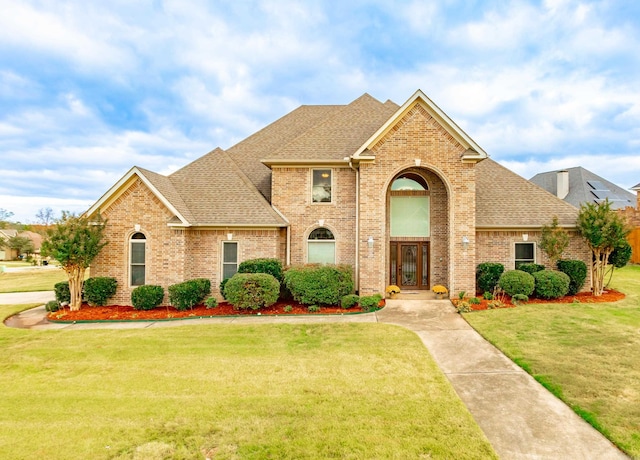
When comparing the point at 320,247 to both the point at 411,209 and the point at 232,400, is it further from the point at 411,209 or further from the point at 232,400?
the point at 232,400

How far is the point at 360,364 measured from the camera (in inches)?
287

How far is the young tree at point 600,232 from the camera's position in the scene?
13.4 m

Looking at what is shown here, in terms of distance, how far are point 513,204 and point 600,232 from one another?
336cm

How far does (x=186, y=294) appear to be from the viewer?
499 inches

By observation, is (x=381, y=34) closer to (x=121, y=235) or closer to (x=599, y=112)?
(x=121, y=235)

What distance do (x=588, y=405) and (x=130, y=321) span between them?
12795mm

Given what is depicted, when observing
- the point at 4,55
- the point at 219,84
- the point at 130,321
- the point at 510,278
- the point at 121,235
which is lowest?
the point at 130,321

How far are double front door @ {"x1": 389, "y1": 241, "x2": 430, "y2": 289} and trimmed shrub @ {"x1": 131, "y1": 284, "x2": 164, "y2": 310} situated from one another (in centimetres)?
1002

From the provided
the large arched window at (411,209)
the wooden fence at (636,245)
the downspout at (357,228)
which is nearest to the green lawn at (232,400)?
the downspout at (357,228)

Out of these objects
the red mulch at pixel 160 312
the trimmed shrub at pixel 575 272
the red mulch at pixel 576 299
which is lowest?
the red mulch at pixel 160 312

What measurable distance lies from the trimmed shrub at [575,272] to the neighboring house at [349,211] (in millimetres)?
907

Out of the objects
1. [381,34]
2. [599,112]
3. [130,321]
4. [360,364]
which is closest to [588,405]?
[360,364]

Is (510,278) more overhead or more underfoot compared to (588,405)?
more overhead

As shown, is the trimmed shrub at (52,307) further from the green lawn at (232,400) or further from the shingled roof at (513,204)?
the shingled roof at (513,204)
